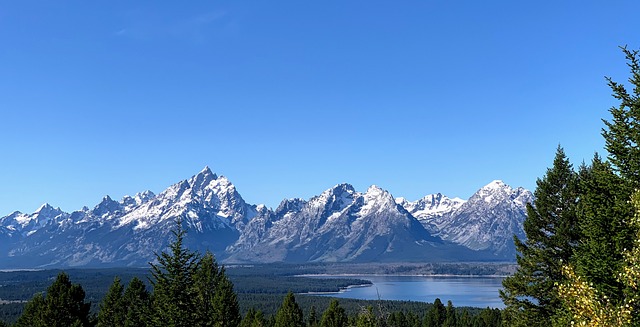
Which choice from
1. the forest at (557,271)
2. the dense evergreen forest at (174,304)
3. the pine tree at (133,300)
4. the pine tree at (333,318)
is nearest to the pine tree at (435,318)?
the dense evergreen forest at (174,304)

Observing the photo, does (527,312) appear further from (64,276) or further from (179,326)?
(64,276)

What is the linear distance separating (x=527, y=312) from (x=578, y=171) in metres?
10.6

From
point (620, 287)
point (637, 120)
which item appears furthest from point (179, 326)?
point (637, 120)

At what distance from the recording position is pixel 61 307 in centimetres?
4941

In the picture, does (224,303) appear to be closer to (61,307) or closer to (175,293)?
(175,293)

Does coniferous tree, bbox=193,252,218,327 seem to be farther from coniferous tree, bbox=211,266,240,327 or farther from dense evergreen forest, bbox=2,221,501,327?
coniferous tree, bbox=211,266,240,327

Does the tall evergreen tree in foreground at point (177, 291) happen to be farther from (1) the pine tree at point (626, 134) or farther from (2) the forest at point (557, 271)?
(1) the pine tree at point (626, 134)

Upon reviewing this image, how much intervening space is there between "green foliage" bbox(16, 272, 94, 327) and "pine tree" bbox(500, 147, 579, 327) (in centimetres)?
3751

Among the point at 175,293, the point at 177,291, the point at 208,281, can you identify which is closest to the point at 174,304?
the point at 175,293

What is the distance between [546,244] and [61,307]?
4249 cm

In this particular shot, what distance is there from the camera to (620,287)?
23172mm

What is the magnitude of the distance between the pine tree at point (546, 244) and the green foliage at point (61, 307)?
37.5 m

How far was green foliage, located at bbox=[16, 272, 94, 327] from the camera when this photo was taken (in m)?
49.0

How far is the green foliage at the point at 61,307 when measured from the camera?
4896 centimetres
